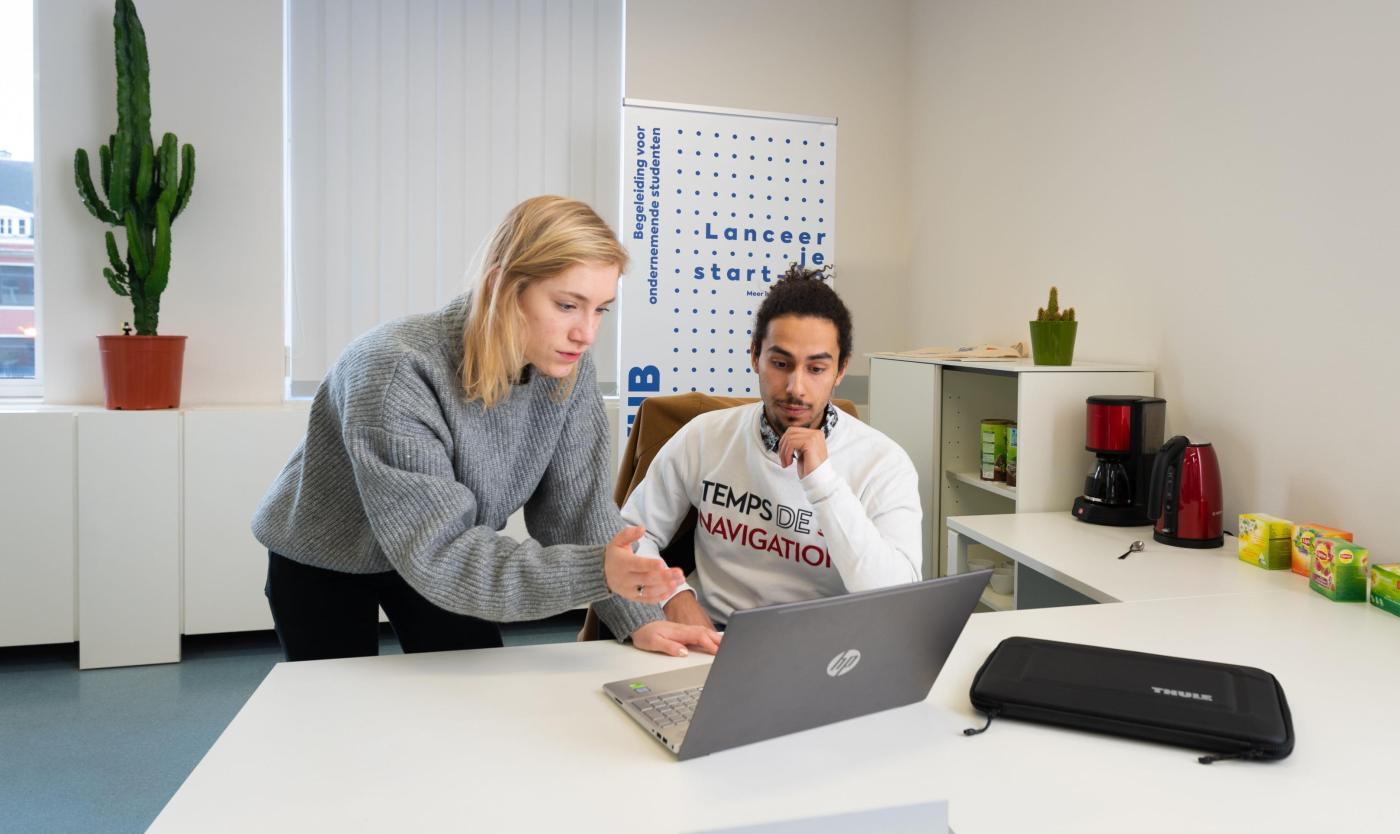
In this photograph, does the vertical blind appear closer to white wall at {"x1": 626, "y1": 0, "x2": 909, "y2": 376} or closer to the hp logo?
white wall at {"x1": 626, "y1": 0, "x2": 909, "y2": 376}

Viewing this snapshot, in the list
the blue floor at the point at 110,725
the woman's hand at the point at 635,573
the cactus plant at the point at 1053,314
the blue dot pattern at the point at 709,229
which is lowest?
the blue floor at the point at 110,725

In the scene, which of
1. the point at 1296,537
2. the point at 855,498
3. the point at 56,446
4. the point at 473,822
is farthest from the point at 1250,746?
the point at 56,446

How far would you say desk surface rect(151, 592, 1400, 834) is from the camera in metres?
1.04

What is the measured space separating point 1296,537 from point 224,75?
3.76 metres

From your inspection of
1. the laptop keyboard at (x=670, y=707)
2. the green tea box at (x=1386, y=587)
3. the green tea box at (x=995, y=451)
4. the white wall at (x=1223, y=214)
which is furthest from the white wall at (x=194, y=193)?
the green tea box at (x=1386, y=587)

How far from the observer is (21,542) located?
135 inches

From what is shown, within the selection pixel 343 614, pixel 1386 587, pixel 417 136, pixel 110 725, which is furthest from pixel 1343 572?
pixel 417 136

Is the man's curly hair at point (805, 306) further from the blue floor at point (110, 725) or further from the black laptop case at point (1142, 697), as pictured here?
the blue floor at point (110, 725)

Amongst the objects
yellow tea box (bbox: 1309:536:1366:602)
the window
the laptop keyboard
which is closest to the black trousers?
the laptop keyboard

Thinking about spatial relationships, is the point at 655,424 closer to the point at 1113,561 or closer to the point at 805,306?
the point at 805,306

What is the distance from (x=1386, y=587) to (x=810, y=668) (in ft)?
4.59

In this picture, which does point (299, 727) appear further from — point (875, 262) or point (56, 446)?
point (875, 262)

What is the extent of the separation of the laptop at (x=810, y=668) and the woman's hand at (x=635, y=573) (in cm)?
12

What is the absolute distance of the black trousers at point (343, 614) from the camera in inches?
72.6
